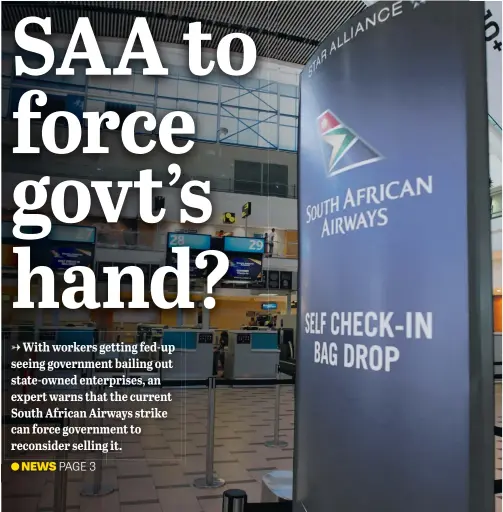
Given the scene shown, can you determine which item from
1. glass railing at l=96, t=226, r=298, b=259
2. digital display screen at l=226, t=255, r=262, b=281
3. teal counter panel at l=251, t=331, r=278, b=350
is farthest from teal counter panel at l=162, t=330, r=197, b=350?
glass railing at l=96, t=226, r=298, b=259

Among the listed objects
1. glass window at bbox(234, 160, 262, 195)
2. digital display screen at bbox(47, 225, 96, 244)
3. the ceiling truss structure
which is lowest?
digital display screen at bbox(47, 225, 96, 244)

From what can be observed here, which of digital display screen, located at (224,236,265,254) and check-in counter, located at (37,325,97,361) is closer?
check-in counter, located at (37,325,97,361)

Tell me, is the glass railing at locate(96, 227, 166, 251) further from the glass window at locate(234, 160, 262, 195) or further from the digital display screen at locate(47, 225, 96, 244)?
the digital display screen at locate(47, 225, 96, 244)

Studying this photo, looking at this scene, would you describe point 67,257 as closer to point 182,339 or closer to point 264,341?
point 182,339

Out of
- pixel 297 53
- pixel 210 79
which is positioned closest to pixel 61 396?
pixel 297 53

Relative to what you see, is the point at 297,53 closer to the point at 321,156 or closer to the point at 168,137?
the point at 168,137

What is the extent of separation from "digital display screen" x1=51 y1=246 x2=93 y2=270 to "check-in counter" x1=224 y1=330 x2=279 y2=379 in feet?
10.7

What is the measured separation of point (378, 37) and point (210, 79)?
17.1m

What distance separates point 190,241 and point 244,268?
4.21 feet

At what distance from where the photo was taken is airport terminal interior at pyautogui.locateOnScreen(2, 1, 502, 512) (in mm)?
3615

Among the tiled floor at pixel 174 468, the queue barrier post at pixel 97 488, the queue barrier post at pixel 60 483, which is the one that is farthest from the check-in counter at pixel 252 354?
the queue barrier post at pixel 60 483

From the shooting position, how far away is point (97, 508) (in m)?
3.04

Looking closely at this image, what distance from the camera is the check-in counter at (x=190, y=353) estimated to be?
960 cm

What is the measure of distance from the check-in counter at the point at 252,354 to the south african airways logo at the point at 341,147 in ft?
29.0
